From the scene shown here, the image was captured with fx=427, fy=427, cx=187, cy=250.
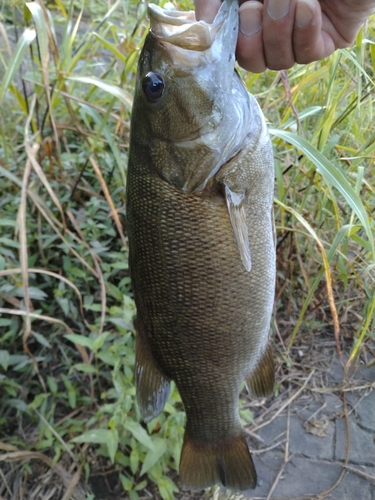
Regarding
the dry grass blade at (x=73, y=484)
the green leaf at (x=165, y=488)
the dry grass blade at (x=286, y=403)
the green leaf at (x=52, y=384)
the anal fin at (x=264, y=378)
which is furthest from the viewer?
the dry grass blade at (x=286, y=403)

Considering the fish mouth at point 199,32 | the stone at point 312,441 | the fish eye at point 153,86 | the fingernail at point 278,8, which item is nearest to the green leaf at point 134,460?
the stone at point 312,441

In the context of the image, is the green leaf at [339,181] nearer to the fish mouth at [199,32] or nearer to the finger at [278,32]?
the finger at [278,32]

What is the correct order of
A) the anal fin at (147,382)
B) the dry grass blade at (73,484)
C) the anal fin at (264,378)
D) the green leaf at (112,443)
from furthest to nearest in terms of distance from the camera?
1. the dry grass blade at (73,484)
2. the green leaf at (112,443)
3. the anal fin at (264,378)
4. the anal fin at (147,382)

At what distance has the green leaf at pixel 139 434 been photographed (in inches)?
61.7

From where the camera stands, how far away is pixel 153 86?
1.11 meters

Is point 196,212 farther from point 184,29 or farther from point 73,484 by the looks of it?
point 73,484

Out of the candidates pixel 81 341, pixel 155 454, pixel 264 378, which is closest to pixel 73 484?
pixel 155 454

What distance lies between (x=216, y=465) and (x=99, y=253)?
3.70ft

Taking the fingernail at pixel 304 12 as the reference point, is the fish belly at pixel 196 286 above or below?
below

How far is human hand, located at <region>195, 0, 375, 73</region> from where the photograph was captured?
3.46 ft

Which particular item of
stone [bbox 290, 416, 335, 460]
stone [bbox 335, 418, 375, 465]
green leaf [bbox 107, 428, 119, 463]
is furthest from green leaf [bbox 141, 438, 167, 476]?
stone [bbox 335, 418, 375, 465]

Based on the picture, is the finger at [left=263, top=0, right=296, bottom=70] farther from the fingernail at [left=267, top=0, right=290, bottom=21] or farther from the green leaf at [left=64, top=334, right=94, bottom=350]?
the green leaf at [left=64, top=334, right=94, bottom=350]

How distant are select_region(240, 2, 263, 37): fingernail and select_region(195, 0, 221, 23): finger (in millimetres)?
68

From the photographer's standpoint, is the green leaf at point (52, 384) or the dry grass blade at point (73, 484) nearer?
the dry grass blade at point (73, 484)
